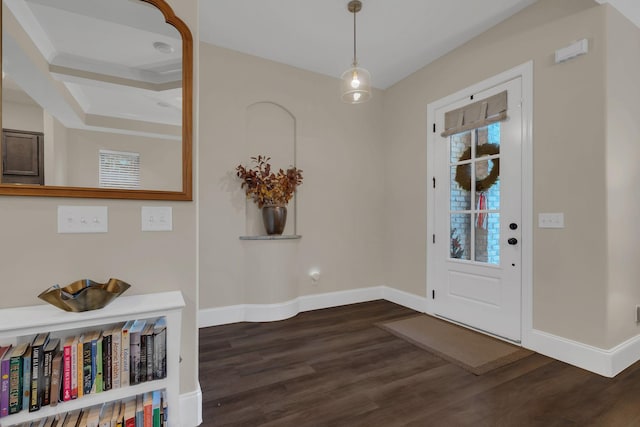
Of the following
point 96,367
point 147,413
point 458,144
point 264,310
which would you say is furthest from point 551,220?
point 96,367

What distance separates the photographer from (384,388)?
2018mm

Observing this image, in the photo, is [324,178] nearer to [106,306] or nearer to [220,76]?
[220,76]

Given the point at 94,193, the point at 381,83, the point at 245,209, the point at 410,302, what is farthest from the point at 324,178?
the point at 94,193

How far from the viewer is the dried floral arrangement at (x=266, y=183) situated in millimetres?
3238

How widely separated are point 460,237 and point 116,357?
306 centimetres

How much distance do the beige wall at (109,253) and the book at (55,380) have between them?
13.4 inches

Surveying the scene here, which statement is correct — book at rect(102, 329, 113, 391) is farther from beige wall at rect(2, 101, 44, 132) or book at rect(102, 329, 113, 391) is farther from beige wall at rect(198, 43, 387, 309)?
beige wall at rect(198, 43, 387, 309)

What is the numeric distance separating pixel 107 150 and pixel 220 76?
1.98 meters

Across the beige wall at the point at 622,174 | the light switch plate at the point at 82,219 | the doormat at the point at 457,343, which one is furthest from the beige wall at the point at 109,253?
the beige wall at the point at 622,174

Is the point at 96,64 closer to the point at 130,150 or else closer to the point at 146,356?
the point at 130,150

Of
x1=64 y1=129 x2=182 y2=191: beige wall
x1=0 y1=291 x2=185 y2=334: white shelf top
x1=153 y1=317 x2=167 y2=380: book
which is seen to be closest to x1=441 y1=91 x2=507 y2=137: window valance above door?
x1=64 y1=129 x2=182 y2=191: beige wall

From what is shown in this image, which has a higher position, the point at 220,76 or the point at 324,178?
the point at 220,76

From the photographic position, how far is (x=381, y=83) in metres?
4.12

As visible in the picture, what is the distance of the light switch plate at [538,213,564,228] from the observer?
240 cm
